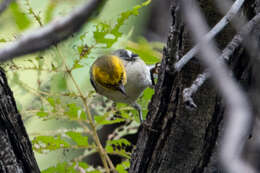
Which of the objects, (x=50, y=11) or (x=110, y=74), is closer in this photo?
(x=50, y=11)

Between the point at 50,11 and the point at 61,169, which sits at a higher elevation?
the point at 50,11

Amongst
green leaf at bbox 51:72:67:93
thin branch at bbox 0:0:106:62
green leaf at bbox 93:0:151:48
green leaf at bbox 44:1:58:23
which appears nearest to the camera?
thin branch at bbox 0:0:106:62

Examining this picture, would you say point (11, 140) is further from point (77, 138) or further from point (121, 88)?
point (121, 88)

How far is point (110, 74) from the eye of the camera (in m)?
2.69

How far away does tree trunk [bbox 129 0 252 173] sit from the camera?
4.75 feet

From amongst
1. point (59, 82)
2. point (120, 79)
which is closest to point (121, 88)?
point (120, 79)

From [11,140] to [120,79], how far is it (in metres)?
1.30

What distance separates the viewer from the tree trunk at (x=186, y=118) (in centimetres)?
145

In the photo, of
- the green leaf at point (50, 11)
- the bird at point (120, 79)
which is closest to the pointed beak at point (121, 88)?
the bird at point (120, 79)

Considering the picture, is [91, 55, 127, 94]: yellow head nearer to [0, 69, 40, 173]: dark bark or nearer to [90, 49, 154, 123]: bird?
[90, 49, 154, 123]: bird

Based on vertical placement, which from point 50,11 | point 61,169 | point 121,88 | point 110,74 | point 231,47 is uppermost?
point 50,11

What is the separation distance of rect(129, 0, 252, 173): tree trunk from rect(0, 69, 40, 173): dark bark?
562 mm

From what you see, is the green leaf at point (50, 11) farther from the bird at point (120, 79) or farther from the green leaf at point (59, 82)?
the bird at point (120, 79)

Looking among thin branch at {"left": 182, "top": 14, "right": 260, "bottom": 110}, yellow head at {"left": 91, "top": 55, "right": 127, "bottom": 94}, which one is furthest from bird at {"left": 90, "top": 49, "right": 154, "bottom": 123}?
thin branch at {"left": 182, "top": 14, "right": 260, "bottom": 110}
